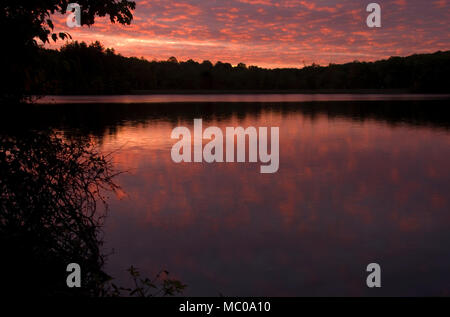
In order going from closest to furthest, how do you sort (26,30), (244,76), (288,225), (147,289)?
(26,30)
(147,289)
(288,225)
(244,76)

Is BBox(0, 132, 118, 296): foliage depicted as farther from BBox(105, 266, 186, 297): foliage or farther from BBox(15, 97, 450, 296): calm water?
BBox(15, 97, 450, 296): calm water

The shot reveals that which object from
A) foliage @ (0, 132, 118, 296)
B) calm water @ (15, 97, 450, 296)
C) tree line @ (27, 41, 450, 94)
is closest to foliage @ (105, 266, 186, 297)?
foliage @ (0, 132, 118, 296)

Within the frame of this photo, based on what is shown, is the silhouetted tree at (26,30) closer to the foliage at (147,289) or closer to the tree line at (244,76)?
the foliage at (147,289)

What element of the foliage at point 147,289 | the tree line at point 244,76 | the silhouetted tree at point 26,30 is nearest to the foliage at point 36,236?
the foliage at point 147,289

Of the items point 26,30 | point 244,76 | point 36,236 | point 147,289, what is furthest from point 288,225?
point 244,76

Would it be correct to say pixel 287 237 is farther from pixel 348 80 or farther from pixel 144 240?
pixel 348 80

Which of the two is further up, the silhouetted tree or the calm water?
the silhouetted tree

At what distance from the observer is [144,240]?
9.64 metres

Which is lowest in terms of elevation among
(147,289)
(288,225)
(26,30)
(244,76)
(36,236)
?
(147,289)

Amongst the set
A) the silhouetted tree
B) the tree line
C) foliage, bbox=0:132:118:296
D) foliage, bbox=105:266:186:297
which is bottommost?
foliage, bbox=105:266:186:297

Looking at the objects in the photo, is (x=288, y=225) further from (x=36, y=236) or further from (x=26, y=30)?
(x=26, y=30)

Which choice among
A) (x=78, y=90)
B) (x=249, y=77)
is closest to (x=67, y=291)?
(x=78, y=90)

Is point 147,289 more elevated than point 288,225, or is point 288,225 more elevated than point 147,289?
point 288,225
